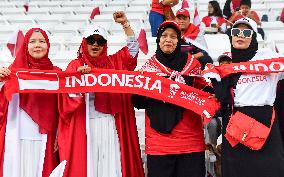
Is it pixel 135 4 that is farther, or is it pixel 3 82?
pixel 135 4

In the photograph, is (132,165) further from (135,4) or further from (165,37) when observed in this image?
(135,4)

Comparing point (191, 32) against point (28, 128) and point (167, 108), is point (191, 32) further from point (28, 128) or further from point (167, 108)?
point (28, 128)

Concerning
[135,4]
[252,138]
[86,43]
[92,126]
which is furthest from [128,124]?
[135,4]

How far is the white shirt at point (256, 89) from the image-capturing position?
10.1 ft

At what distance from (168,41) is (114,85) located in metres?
0.55

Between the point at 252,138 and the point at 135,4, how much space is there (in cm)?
834

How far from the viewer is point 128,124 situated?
3.54 meters

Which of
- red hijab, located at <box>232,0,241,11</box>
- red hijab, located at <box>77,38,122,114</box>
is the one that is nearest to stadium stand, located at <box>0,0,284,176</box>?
red hijab, located at <box>232,0,241,11</box>

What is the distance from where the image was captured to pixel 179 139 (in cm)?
331

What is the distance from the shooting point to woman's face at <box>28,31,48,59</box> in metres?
3.42

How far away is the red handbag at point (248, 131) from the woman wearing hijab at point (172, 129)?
354 millimetres

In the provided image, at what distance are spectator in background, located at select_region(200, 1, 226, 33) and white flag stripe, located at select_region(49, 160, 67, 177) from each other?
4669mm

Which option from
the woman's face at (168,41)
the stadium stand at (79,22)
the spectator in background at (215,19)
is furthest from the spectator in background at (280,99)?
the spectator in background at (215,19)

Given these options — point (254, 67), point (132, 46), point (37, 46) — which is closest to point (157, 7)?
point (132, 46)
